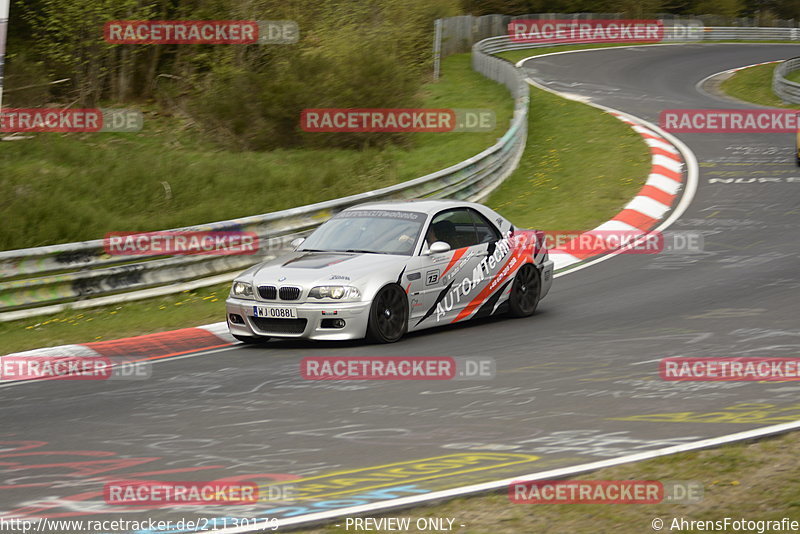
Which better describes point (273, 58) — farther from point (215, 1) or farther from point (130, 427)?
point (130, 427)

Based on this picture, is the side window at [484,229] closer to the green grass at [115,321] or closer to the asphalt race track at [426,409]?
the asphalt race track at [426,409]

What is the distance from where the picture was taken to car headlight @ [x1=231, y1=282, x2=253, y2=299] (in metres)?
9.98

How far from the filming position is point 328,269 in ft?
32.5

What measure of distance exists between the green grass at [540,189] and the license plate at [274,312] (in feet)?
6.59

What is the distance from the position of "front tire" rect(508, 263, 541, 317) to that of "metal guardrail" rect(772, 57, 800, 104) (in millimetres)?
22248

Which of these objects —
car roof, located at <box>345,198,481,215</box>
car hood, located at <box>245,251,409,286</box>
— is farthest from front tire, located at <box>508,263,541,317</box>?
car hood, located at <box>245,251,409,286</box>

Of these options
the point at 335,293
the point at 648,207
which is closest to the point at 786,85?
the point at 648,207

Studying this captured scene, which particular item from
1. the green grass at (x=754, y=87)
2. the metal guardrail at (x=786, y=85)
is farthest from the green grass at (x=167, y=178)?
the green grass at (x=754, y=87)

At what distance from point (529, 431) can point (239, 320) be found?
13.9 feet

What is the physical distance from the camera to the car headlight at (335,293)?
956 cm

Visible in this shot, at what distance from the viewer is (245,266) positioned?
13828 millimetres

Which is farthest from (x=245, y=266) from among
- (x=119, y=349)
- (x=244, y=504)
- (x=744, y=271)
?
(x=244, y=504)

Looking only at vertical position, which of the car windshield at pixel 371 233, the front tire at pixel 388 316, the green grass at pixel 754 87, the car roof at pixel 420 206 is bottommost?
the front tire at pixel 388 316

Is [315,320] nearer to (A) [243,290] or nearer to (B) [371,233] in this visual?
(A) [243,290]
